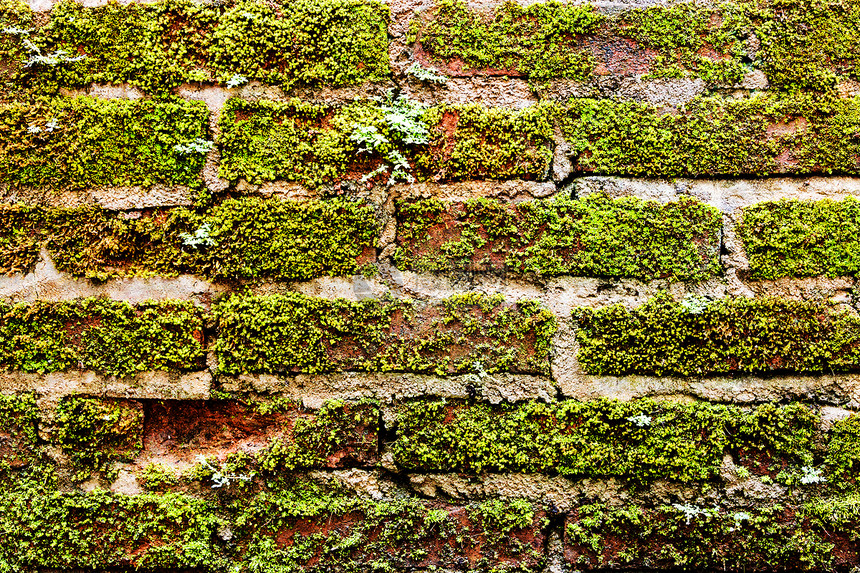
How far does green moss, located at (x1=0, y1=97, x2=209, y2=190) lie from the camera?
1188 millimetres

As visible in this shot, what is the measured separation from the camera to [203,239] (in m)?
1.18

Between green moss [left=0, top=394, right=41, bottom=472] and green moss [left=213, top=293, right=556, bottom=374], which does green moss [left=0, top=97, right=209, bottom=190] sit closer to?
green moss [left=213, top=293, right=556, bottom=374]

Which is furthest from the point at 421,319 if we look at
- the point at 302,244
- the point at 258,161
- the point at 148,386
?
the point at 148,386

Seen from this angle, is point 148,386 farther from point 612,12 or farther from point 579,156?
point 612,12

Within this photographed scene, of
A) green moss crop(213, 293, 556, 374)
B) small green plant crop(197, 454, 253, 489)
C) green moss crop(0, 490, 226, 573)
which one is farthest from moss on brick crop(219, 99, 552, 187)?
green moss crop(0, 490, 226, 573)

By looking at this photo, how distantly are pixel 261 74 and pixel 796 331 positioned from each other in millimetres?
1285

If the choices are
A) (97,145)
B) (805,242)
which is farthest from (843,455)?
(97,145)

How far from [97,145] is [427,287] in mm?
776

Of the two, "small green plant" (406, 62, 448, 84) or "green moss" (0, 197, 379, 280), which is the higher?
"small green plant" (406, 62, 448, 84)

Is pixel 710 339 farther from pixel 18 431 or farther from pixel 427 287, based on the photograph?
pixel 18 431

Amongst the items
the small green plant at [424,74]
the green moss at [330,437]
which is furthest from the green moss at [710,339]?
the small green plant at [424,74]

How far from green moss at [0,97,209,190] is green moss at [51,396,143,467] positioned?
0.47 metres

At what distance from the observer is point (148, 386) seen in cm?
116

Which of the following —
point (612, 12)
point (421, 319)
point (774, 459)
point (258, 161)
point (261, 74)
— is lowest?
point (774, 459)
